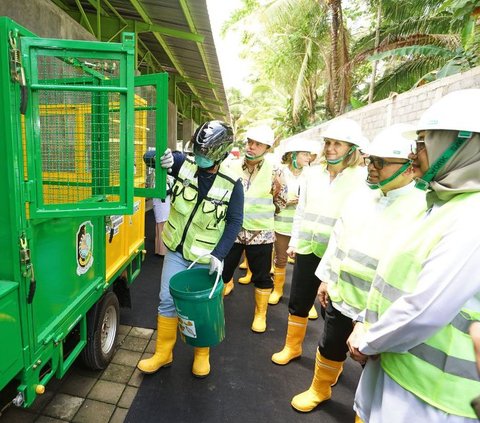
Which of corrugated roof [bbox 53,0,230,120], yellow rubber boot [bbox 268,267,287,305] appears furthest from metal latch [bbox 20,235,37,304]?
corrugated roof [bbox 53,0,230,120]

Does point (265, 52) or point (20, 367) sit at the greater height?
point (265, 52)

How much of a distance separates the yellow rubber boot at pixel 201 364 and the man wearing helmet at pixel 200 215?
32 centimetres

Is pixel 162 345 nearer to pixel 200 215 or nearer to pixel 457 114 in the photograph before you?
pixel 200 215

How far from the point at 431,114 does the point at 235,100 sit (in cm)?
4884

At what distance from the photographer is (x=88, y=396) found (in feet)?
7.33

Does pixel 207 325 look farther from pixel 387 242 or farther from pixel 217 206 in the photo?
pixel 387 242

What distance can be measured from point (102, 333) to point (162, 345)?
484mm

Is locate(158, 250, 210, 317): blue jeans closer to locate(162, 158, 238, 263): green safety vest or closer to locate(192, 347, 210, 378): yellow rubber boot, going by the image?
locate(162, 158, 238, 263): green safety vest

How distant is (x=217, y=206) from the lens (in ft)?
7.59

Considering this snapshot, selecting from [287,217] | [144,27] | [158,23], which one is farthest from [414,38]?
[287,217]

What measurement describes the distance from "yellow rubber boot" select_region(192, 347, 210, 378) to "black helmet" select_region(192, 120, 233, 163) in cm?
151

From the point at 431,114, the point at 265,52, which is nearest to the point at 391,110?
the point at 431,114

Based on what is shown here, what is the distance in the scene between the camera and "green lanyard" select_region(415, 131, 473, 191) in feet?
3.43

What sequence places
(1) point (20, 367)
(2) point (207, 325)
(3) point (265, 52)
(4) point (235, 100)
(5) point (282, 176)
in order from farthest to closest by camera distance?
(4) point (235, 100)
(3) point (265, 52)
(5) point (282, 176)
(2) point (207, 325)
(1) point (20, 367)
